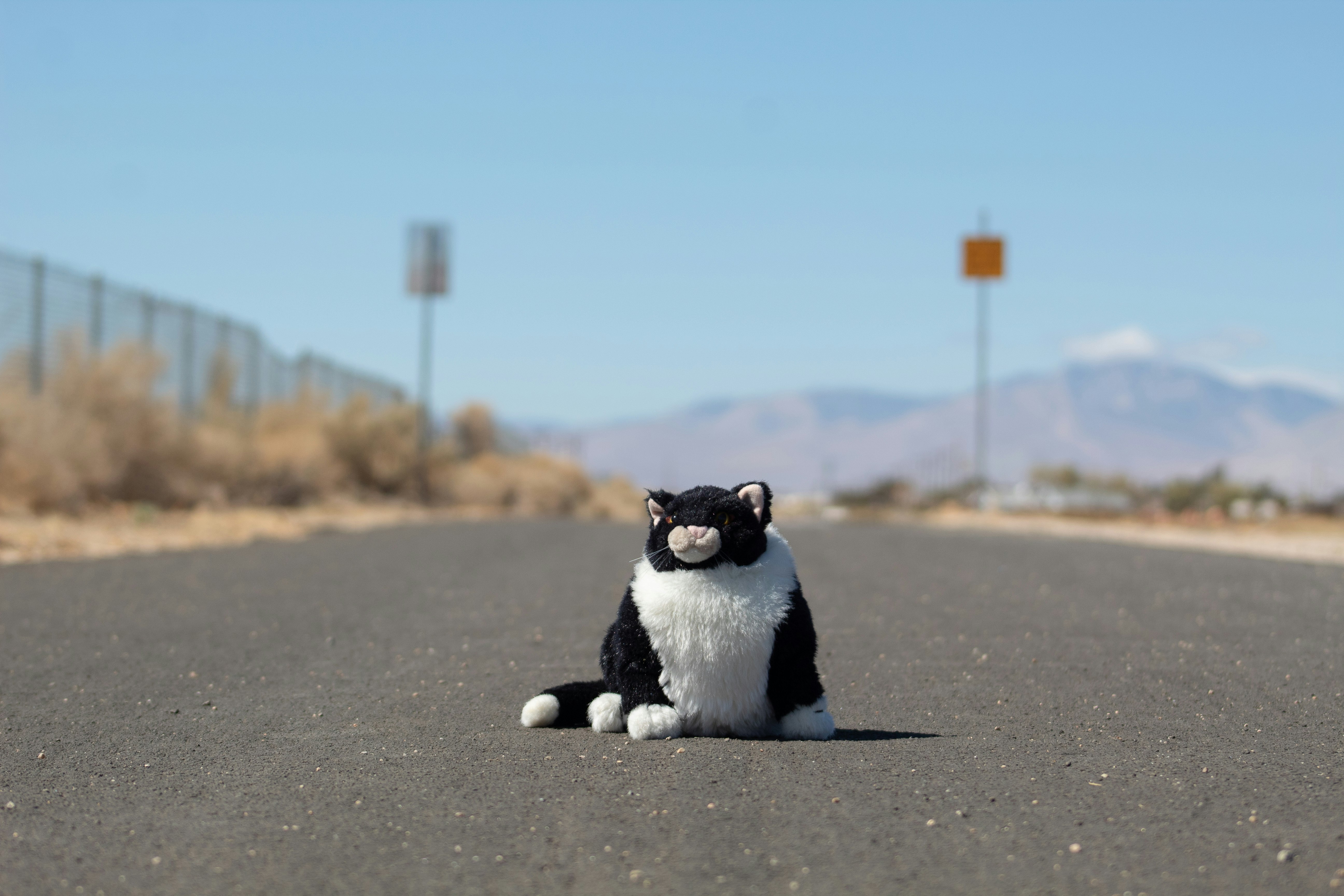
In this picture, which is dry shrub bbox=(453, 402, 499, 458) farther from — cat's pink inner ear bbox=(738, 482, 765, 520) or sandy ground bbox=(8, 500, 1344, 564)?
cat's pink inner ear bbox=(738, 482, 765, 520)

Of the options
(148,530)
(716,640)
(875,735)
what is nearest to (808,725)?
(875,735)

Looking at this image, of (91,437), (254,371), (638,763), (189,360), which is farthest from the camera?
(254,371)

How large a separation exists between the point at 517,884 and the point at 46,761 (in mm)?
2560

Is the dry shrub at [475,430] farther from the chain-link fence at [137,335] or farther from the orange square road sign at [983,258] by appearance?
the orange square road sign at [983,258]

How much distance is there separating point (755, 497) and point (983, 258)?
36.4 m

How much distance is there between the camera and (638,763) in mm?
4887

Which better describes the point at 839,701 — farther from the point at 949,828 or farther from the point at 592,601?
the point at 592,601

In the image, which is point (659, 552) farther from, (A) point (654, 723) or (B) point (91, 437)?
(B) point (91, 437)

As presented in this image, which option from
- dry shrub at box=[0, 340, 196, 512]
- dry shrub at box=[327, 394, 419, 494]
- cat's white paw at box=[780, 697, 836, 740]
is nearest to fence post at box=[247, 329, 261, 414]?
dry shrub at box=[327, 394, 419, 494]

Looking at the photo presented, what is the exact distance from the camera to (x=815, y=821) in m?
4.09

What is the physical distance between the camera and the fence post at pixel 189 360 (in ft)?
95.6

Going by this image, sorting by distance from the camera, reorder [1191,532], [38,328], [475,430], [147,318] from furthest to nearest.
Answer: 1. [475,430]
2. [1191,532]
3. [147,318]
4. [38,328]

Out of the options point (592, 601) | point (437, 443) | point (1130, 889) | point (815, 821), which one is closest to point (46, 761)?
point (815, 821)

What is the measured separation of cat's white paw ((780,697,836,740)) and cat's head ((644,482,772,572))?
665 millimetres
